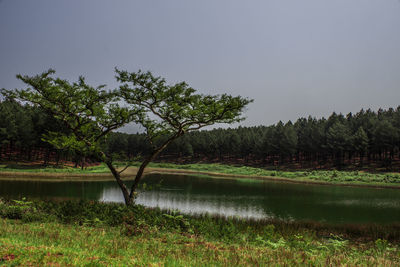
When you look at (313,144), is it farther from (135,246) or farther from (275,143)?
(135,246)

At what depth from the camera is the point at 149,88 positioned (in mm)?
16984

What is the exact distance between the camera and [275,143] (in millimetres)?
93562

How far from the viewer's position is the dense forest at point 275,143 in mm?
59812

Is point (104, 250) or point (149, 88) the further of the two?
point (149, 88)

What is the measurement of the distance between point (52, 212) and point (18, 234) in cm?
608

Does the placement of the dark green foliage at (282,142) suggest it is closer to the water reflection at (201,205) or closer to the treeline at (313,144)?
the treeline at (313,144)

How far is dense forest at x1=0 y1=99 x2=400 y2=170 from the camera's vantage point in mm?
59812

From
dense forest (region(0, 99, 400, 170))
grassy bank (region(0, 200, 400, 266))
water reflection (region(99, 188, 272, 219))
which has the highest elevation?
dense forest (region(0, 99, 400, 170))

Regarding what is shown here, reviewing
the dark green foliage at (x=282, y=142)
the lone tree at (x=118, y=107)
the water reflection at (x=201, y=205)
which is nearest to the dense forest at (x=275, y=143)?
the dark green foliage at (x=282, y=142)

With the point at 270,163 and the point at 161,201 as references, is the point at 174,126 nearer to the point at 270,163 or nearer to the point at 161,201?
the point at 161,201

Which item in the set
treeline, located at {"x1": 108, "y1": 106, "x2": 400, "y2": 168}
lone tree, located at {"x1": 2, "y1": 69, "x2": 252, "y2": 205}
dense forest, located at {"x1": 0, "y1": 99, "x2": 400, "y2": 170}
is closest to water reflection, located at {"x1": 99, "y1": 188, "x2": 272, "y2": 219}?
lone tree, located at {"x1": 2, "y1": 69, "x2": 252, "y2": 205}

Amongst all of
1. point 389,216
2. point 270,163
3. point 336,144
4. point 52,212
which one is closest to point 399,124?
point 336,144

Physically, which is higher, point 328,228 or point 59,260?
point 59,260

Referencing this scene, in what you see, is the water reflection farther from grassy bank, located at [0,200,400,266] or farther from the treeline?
the treeline
